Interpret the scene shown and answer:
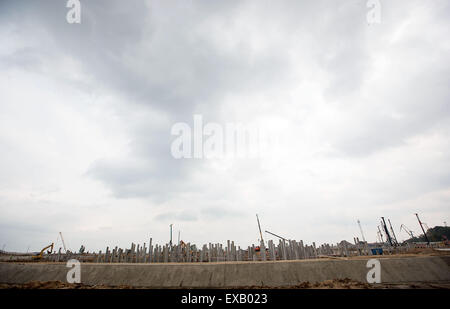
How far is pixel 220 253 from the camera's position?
22.0 meters

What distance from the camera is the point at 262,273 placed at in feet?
49.5

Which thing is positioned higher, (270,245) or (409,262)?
(270,245)

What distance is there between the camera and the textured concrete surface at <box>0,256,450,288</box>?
14.1 m

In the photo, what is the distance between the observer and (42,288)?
13875mm

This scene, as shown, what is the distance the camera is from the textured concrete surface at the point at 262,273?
1406cm

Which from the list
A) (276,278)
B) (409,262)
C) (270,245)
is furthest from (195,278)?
(409,262)
